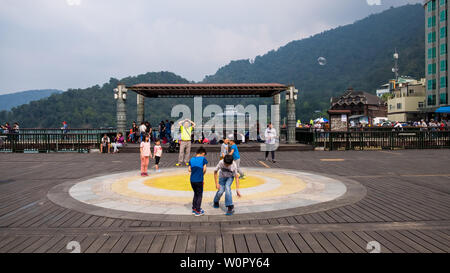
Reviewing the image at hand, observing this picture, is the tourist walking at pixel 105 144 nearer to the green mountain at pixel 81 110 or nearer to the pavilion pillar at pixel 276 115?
the pavilion pillar at pixel 276 115

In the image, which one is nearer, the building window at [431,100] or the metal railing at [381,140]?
the metal railing at [381,140]

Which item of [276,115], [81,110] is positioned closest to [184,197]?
[276,115]

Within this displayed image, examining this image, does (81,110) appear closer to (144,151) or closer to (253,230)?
(144,151)

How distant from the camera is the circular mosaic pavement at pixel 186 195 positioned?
608 cm

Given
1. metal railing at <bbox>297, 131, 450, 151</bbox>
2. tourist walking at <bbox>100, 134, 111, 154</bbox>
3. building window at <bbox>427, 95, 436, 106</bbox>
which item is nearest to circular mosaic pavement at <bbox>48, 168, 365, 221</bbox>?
tourist walking at <bbox>100, 134, 111, 154</bbox>

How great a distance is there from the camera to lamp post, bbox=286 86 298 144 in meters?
20.7

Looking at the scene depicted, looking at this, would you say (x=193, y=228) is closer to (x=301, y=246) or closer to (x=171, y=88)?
(x=301, y=246)

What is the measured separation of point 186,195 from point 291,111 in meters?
14.9

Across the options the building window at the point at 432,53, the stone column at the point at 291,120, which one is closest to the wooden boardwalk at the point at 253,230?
the stone column at the point at 291,120

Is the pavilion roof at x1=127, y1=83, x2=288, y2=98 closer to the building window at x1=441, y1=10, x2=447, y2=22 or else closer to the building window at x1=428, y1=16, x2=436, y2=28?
the building window at x1=441, y1=10, x2=447, y2=22

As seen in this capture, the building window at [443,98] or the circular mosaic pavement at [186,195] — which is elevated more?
the building window at [443,98]

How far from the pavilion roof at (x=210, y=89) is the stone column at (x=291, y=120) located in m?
1.09

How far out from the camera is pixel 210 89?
71.8 ft
